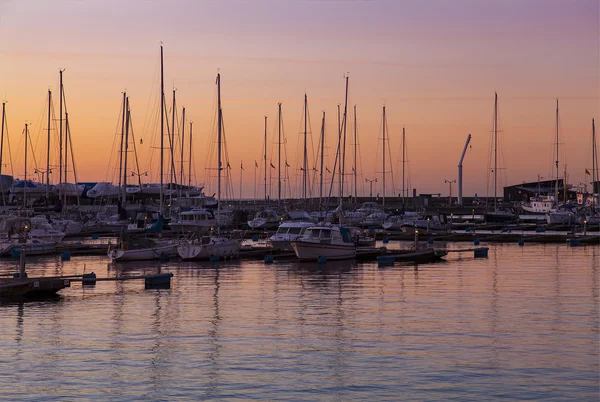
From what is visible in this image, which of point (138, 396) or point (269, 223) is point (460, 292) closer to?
point (138, 396)

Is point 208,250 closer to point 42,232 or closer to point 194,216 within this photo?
point 42,232

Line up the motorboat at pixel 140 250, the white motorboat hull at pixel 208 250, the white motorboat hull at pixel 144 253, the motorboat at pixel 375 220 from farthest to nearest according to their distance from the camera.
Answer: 1. the motorboat at pixel 375 220
2. the white motorboat hull at pixel 208 250
3. the motorboat at pixel 140 250
4. the white motorboat hull at pixel 144 253

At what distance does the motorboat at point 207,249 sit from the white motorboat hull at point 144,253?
1.06 m

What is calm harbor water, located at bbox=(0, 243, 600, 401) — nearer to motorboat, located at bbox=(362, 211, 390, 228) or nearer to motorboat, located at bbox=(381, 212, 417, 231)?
motorboat, located at bbox=(381, 212, 417, 231)

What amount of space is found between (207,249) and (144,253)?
3.86 m

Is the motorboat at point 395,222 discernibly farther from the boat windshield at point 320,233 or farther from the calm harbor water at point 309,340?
the calm harbor water at point 309,340

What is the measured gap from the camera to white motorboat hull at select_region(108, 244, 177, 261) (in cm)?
5516

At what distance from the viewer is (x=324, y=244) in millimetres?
56500

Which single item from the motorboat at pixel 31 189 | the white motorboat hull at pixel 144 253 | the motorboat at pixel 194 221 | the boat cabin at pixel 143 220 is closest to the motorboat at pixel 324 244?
the white motorboat hull at pixel 144 253

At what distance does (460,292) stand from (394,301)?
4456 mm

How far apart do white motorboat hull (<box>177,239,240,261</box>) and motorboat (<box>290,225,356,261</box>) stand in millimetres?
4591

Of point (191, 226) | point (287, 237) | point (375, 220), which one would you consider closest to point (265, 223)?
point (191, 226)

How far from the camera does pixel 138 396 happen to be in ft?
67.3

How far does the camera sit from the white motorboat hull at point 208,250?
56938 mm
